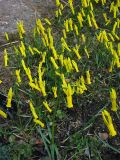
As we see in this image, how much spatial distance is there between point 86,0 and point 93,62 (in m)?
1.06

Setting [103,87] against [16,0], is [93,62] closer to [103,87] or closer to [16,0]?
[103,87]

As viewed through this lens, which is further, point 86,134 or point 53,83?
point 53,83

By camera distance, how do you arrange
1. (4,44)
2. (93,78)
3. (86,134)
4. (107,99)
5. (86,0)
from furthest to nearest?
(86,0), (4,44), (93,78), (107,99), (86,134)

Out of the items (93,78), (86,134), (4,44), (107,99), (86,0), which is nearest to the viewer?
(86,134)

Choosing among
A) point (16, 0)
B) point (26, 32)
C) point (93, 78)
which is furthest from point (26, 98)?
point (16, 0)

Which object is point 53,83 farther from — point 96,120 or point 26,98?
point 96,120

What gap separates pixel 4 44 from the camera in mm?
4359

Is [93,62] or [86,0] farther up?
[86,0]

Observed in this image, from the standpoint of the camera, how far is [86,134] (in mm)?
3301

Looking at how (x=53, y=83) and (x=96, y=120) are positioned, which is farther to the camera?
(x=53, y=83)

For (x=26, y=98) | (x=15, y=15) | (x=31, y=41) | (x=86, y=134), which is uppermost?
(x=15, y=15)

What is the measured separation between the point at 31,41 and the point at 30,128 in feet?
4.32

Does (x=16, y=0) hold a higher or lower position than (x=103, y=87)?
higher

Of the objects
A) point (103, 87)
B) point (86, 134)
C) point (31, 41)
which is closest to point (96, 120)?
point (86, 134)
